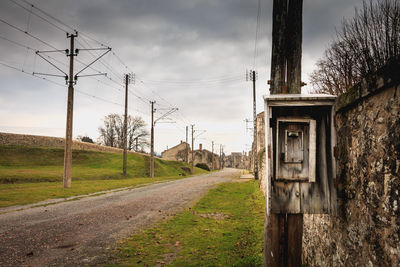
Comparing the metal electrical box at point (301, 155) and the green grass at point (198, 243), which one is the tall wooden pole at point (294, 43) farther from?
the green grass at point (198, 243)

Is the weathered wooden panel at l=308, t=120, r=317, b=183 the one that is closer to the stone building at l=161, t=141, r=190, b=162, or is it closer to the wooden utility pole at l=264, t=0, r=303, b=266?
the wooden utility pole at l=264, t=0, r=303, b=266

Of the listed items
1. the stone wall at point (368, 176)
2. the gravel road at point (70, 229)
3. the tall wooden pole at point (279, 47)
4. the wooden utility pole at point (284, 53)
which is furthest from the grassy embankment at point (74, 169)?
the stone wall at point (368, 176)

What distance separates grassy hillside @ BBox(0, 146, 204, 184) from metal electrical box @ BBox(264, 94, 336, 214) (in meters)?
23.0

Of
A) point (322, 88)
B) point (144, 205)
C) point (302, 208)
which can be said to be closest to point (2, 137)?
point (144, 205)

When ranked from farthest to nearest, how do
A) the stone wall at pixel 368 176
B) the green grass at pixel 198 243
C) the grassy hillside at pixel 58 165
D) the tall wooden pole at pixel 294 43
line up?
the grassy hillside at pixel 58 165 → the green grass at pixel 198 243 → the tall wooden pole at pixel 294 43 → the stone wall at pixel 368 176

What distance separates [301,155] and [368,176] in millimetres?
879

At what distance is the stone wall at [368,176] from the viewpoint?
83.4 inches

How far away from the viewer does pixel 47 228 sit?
271 inches

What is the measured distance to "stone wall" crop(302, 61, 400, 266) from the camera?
6.95 feet

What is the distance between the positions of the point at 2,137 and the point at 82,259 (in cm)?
3957

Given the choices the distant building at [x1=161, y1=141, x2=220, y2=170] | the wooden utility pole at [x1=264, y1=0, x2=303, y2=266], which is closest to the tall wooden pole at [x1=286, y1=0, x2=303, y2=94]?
the wooden utility pole at [x1=264, y1=0, x2=303, y2=266]

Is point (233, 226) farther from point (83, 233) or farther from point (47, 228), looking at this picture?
point (47, 228)

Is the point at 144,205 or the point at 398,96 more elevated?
the point at 398,96

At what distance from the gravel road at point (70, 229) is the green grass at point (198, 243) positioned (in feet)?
1.73
